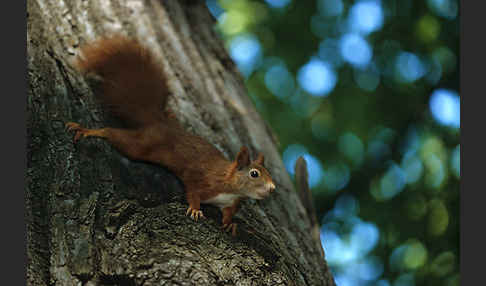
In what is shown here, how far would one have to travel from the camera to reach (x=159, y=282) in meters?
1.84

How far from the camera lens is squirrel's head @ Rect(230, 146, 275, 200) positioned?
2.59 m

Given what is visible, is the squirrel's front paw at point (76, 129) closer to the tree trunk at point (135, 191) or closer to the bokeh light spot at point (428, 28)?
the tree trunk at point (135, 191)

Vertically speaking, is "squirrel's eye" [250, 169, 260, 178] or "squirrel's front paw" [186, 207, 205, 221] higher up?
"squirrel's eye" [250, 169, 260, 178]

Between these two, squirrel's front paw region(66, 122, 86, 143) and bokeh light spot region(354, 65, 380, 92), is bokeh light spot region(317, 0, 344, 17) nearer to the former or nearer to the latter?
bokeh light spot region(354, 65, 380, 92)

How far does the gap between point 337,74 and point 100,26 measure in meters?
3.74

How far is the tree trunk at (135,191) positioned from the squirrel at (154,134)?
0.24 ft

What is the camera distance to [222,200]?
264 cm

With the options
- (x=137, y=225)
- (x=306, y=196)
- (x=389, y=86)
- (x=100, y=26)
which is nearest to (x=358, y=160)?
(x=389, y=86)

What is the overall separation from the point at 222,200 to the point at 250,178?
194 mm

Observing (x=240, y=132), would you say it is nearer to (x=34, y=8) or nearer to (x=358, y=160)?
(x=34, y=8)

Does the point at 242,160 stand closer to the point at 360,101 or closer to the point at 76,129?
the point at 76,129

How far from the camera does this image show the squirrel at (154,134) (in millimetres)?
2574

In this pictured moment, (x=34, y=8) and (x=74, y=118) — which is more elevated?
(x=34, y=8)

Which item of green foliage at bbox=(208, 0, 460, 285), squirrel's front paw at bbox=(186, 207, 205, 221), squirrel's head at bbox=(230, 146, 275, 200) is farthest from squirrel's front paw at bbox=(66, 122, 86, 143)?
green foliage at bbox=(208, 0, 460, 285)
